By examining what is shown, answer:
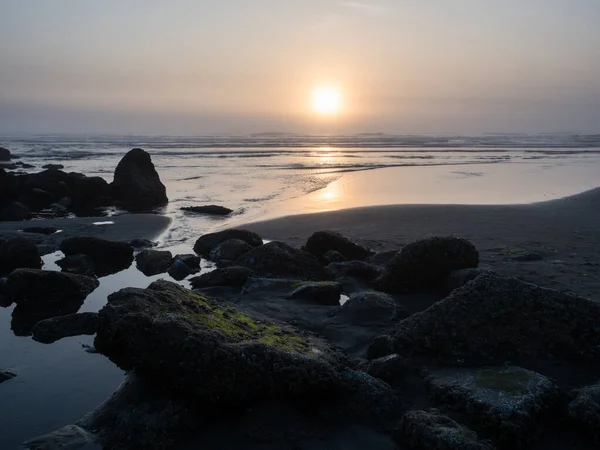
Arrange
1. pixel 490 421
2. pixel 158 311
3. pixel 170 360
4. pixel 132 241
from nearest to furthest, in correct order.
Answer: pixel 490 421, pixel 170 360, pixel 158 311, pixel 132 241

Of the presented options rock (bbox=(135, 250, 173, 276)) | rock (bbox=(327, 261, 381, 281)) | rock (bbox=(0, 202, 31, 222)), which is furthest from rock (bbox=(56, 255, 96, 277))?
rock (bbox=(0, 202, 31, 222))

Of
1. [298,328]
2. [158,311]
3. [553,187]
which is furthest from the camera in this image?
[553,187]

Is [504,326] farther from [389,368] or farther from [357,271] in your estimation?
[357,271]

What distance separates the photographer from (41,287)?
8.23 m

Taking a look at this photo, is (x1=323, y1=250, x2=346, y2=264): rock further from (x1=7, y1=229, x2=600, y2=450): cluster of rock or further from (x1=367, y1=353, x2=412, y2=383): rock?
(x1=367, y1=353, x2=412, y2=383): rock

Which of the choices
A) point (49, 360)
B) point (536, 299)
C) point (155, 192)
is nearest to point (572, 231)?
point (536, 299)

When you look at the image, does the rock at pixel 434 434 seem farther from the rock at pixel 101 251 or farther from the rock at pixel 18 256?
the rock at pixel 18 256

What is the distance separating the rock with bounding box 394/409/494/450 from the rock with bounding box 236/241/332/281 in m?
5.12

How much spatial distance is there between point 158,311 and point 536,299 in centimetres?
428

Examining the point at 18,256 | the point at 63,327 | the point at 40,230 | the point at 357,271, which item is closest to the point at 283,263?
the point at 357,271

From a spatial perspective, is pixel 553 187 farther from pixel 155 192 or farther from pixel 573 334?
pixel 573 334

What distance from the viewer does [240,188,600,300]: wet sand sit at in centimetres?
934

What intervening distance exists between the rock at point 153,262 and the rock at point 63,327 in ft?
9.97

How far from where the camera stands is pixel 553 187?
927 inches
